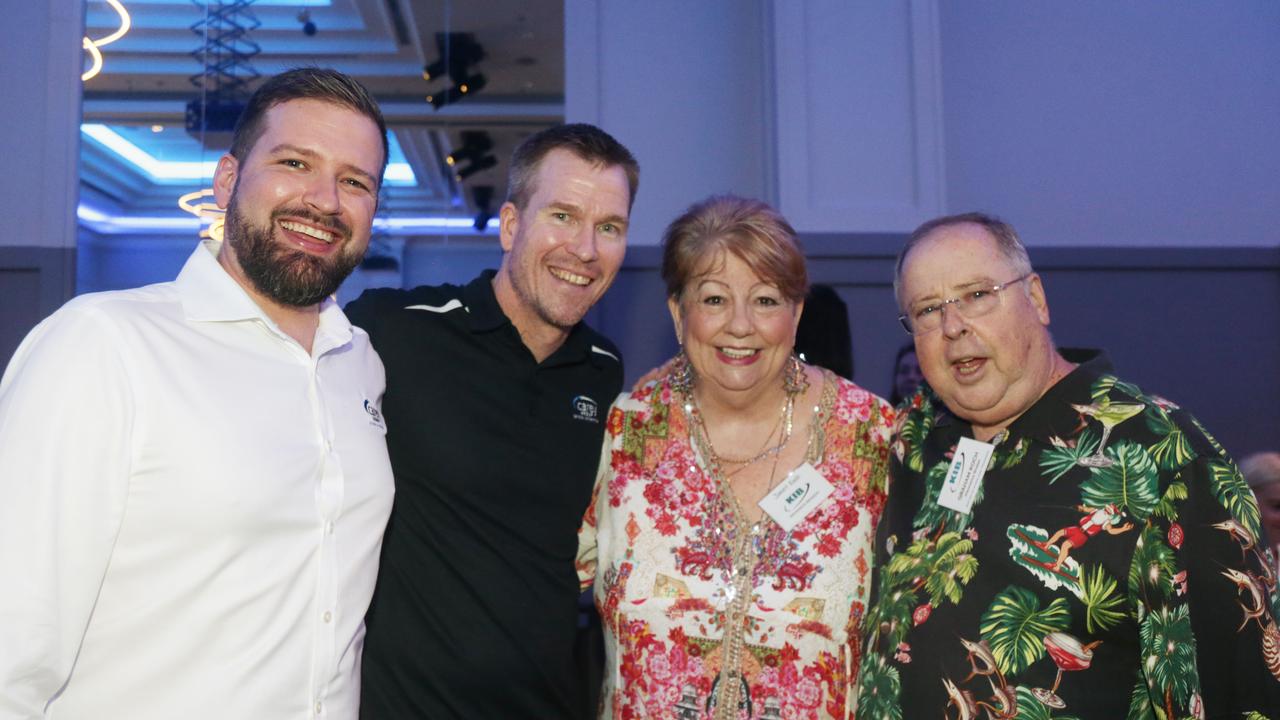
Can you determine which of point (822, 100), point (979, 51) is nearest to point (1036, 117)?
point (979, 51)

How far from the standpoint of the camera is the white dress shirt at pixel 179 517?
4.03ft

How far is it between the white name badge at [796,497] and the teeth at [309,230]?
44.0 inches

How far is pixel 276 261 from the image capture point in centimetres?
162

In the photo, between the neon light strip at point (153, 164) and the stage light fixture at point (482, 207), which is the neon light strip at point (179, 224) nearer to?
the stage light fixture at point (482, 207)

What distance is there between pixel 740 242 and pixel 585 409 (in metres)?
0.58

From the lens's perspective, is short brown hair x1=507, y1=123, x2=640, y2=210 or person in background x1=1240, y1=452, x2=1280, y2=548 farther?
person in background x1=1240, y1=452, x2=1280, y2=548

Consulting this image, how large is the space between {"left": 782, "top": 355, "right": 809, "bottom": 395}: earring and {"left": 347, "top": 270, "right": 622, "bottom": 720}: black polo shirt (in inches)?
19.5

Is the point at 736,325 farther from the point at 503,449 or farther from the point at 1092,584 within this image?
the point at 1092,584

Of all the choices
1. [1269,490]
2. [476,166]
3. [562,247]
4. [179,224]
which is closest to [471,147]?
[476,166]

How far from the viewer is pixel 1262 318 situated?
14.6 feet

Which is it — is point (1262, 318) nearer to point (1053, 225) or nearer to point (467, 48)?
point (1053, 225)

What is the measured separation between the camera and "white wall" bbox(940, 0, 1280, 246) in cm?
455

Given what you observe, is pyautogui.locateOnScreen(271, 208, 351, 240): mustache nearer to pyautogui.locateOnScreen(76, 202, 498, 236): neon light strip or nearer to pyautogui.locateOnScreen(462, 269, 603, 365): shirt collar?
pyautogui.locateOnScreen(462, 269, 603, 365): shirt collar

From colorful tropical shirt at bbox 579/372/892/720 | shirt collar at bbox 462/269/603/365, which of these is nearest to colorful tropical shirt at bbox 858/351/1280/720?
colorful tropical shirt at bbox 579/372/892/720
